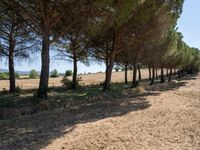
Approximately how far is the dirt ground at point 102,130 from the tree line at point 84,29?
14.1 ft

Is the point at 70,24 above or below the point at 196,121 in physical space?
above

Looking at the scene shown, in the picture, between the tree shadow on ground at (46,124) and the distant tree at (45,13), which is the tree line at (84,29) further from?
the tree shadow on ground at (46,124)

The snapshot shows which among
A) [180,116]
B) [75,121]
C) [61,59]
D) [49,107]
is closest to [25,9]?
[49,107]

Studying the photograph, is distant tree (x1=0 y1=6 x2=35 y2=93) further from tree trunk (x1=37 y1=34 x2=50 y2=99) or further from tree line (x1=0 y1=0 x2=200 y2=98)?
tree trunk (x1=37 y1=34 x2=50 y2=99)

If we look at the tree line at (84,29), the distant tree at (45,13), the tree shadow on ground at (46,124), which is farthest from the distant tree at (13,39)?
the tree shadow on ground at (46,124)

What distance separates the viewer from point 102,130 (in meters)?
10.4

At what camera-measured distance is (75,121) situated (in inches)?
472

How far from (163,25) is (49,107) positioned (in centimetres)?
1671

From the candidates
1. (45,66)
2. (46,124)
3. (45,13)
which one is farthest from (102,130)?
(45,13)

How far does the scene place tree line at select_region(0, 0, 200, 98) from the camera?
1677 centimetres

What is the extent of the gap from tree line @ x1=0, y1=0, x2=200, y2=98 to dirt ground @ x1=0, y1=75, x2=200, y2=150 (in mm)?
4284

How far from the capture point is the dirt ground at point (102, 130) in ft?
28.9

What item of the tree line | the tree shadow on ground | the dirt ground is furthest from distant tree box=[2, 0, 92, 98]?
the dirt ground

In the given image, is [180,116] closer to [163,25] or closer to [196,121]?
[196,121]
